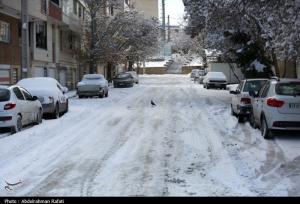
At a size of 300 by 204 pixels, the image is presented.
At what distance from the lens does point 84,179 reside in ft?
30.0

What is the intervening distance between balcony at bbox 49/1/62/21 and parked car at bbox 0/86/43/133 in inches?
838

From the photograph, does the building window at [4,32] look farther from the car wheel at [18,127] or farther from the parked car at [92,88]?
the car wheel at [18,127]

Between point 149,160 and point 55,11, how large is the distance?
99.3 feet

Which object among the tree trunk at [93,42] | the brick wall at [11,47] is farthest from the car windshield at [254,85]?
the tree trunk at [93,42]

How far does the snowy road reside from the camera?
846cm

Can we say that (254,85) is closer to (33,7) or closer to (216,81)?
(33,7)

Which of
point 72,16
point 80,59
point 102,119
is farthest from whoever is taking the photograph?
point 80,59

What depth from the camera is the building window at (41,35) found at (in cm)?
3759

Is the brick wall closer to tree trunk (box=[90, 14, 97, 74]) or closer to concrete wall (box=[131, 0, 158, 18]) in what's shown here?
tree trunk (box=[90, 14, 97, 74])

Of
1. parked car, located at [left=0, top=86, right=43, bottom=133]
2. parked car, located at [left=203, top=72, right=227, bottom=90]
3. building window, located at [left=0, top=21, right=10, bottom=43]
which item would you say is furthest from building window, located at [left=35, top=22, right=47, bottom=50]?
parked car, located at [left=0, top=86, right=43, bottom=133]

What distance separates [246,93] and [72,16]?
104 feet

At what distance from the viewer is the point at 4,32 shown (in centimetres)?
3011
